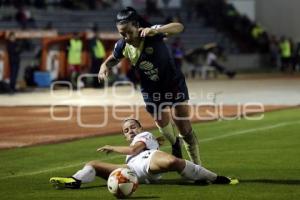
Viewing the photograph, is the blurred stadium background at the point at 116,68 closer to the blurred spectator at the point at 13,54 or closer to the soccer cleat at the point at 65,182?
the blurred spectator at the point at 13,54

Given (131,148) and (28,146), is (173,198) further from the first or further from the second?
(28,146)

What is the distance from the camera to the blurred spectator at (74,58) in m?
32.5

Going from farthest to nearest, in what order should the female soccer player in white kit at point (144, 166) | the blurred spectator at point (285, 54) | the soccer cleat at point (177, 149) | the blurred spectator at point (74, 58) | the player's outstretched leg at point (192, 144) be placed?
the blurred spectator at point (285, 54)
the blurred spectator at point (74, 58)
the soccer cleat at point (177, 149)
the player's outstretched leg at point (192, 144)
the female soccer player in white kit at point (144, 166)

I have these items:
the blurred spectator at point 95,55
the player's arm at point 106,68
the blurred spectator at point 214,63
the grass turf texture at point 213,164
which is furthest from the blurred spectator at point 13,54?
the player's arm at point 106,68

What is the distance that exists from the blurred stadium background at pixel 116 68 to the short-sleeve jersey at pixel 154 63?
1922 mm

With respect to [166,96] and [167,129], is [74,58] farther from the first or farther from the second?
[166,96]

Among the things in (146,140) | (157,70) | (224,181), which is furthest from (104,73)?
(224,181)

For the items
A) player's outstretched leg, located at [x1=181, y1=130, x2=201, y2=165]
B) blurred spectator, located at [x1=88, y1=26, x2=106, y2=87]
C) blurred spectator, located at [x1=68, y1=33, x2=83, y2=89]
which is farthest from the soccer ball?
blurred spectator, located at [x1=88, y1=26, x2=106, y2=87]

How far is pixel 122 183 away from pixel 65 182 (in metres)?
0.98

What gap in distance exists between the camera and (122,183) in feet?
31.7

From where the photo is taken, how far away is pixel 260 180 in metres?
10.9

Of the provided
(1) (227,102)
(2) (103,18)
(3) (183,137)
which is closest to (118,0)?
(2) (103,18)

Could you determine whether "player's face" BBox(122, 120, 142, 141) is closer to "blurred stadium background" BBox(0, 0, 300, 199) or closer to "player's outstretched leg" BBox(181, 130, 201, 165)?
"player's outstretched leg" BBox(181, 130, 201, 165)

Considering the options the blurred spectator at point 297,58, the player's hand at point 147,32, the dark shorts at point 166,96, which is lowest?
the blurred spectator at point 297,58
